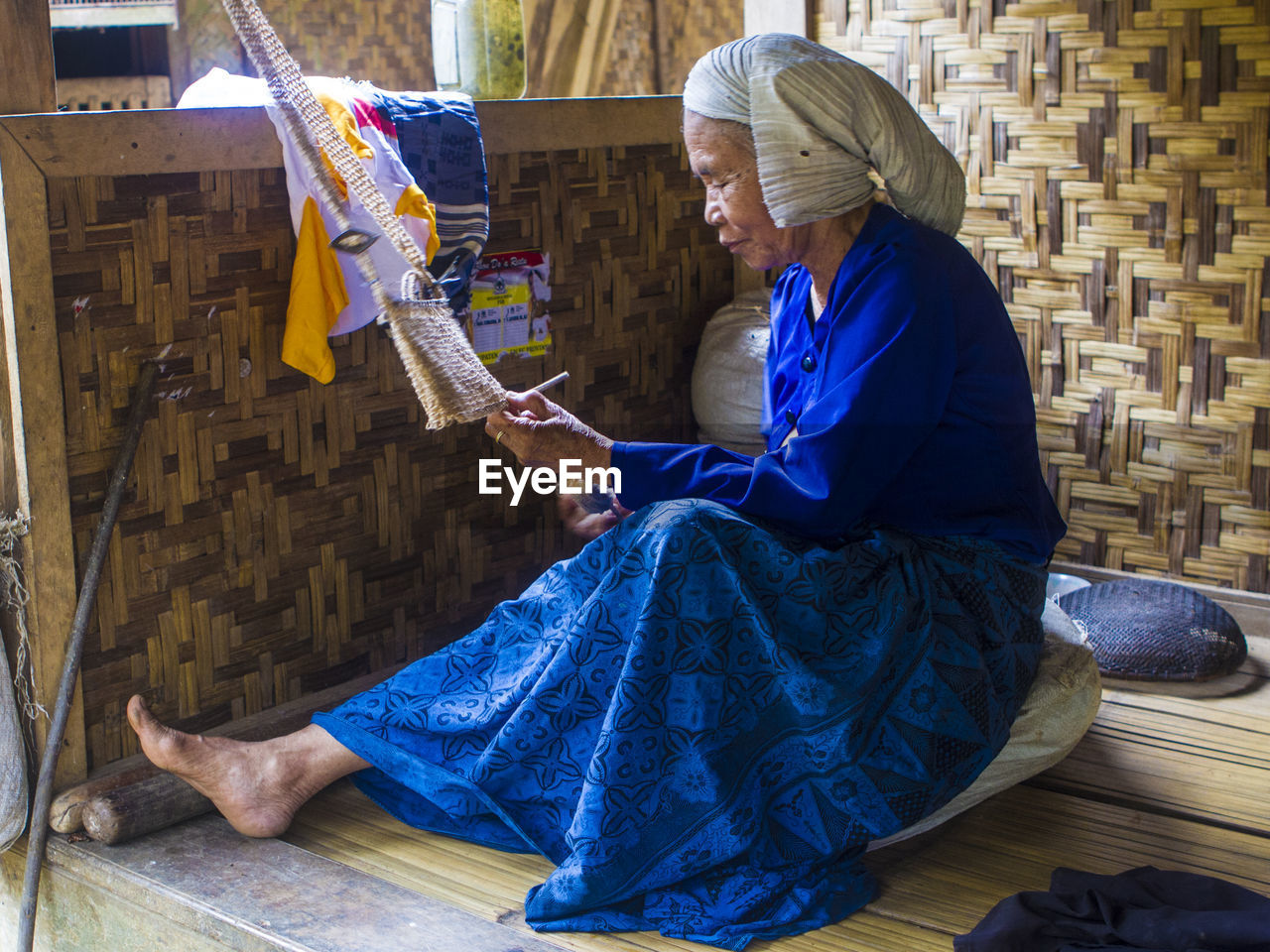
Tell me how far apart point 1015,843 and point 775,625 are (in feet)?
1.77

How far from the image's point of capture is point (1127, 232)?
276 cm

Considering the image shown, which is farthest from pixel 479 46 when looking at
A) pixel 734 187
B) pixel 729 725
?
pixel 729 725

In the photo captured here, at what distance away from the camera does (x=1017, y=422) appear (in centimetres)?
192

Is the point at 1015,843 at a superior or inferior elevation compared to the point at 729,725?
inferior

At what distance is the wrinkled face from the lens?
1890 millimetres

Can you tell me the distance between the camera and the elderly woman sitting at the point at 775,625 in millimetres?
1720

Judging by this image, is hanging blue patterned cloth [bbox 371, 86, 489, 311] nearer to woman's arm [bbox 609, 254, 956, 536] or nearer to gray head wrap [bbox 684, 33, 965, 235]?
gray head wrap [bbox 684, 33, 965, 235]

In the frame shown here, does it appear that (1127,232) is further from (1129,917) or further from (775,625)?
(1129,917)

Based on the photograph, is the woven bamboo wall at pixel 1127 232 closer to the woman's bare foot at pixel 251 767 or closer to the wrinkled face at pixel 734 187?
the wrinkled face at pixel 734 187

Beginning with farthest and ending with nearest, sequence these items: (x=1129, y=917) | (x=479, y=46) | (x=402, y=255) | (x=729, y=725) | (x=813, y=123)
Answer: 1. (x=479, y=46)
2. (x=402, y=255)
3. (x=813, y=123)
4. (x=729, y=725)
5. (x=1129, y=917)

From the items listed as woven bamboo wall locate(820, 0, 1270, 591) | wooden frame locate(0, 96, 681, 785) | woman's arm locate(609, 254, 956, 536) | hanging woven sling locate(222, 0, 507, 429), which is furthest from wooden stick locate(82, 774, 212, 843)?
woven bamboo wall locate(820, 0, 1270, 591)

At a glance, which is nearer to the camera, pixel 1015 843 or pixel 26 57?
pixel 26 57

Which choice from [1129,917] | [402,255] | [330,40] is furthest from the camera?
[330,40]

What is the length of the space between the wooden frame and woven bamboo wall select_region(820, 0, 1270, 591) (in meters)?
1.58
